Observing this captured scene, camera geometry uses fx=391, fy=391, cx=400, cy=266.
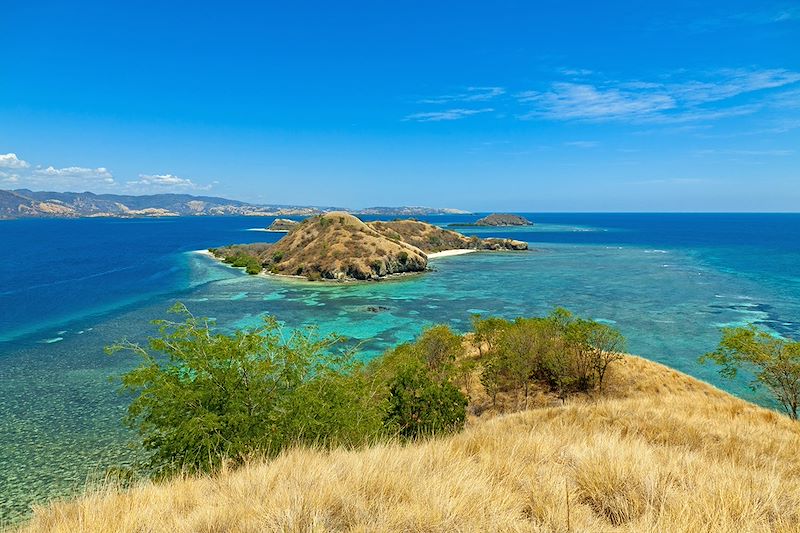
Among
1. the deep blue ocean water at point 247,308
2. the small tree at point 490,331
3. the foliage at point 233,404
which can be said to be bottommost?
the deep blue ocean water at point 247,308

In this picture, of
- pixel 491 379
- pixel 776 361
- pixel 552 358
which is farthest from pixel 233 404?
pixel 776 361

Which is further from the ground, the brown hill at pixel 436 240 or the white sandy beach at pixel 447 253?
the brown hill at pixel 436 240

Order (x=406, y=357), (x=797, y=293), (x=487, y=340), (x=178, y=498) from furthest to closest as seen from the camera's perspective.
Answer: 1. (x=797, y=293)
2. (x=487, y=340)
3. (x=406, y=357)
4. (x=178, y=498)

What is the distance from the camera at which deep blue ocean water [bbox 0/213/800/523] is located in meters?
23.1

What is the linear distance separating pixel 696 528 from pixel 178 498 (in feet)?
21.8

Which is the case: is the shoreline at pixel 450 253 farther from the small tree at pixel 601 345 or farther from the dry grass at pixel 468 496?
the dry grass at pixel 468 496

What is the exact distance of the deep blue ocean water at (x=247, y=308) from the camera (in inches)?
910

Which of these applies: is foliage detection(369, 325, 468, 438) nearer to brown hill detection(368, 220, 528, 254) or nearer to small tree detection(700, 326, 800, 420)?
small tree detection(700, 326, 800, 420)

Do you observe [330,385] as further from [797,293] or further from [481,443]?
[797,293]

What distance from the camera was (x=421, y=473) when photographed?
614 cm

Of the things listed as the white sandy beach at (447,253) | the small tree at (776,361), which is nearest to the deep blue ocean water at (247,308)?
the small tree at (776,361)

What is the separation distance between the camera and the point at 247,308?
188ft

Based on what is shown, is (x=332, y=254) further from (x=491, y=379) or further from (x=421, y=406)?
(x=421, y=406)

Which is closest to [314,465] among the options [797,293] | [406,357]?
[406,357]
